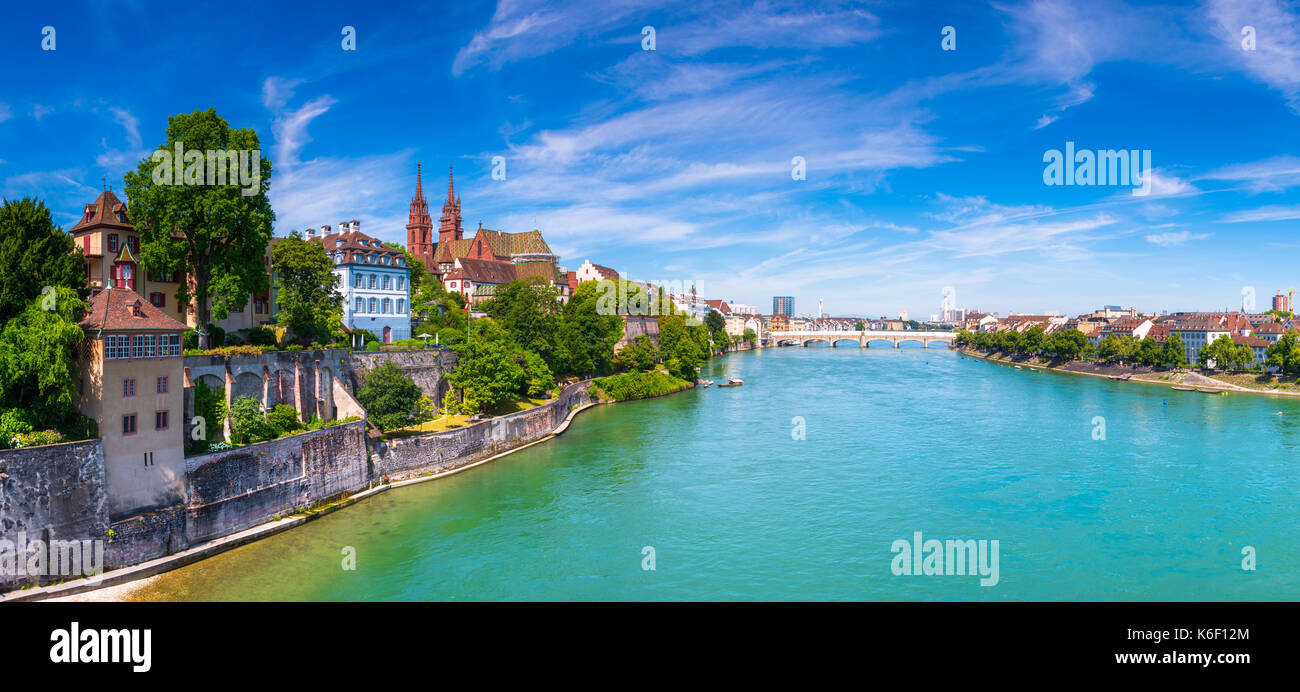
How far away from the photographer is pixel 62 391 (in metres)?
16.4

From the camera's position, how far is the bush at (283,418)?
912 inches

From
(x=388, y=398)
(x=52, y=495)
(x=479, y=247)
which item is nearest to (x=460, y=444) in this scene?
(x=388, y=398)

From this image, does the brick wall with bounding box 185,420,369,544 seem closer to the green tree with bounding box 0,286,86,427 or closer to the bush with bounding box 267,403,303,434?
the bush with bounding box 267,403,303,434

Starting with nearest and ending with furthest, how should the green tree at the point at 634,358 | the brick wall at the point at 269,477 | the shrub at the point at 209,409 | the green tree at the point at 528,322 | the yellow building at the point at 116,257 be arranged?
the brick wall at the point at 269,477, the shrub at the point at 209,409, the yellow building at the point at 116,257, the green tree at the point at 528,322, the green tree at the point at 634,358

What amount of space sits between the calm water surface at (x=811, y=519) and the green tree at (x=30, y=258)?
7807 mm

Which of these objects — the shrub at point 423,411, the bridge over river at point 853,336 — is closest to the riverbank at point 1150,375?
the bridge over river at point 853,336

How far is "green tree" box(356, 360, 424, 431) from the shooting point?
1059 inches

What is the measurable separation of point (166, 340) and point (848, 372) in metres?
70.3

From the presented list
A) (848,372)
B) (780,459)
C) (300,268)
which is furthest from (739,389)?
(300,268)

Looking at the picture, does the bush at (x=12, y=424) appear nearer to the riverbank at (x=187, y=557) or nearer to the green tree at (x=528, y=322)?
the riverbank at (x=187, y=557)

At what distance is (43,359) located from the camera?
16.1 m

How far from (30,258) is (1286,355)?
81.8 metres

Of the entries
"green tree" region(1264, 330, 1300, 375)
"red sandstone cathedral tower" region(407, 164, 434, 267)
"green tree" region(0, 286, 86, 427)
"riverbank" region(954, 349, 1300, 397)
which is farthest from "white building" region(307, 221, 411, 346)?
"green tree" region(1264, 330, 1300, 375)

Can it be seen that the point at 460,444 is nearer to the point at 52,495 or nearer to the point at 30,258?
the point at 52,495
